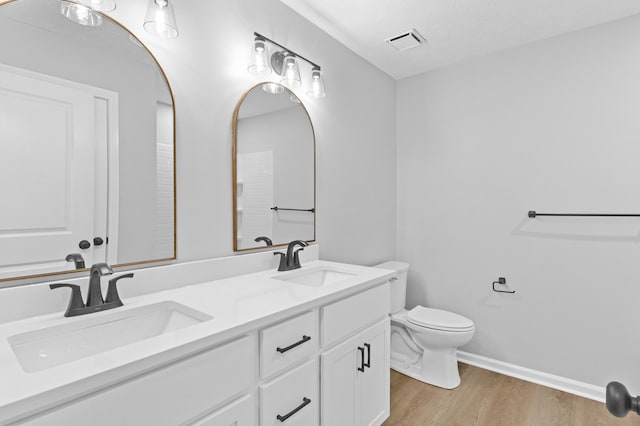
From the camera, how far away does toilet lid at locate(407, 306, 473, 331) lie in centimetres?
219

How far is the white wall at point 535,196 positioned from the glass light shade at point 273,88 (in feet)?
4.71

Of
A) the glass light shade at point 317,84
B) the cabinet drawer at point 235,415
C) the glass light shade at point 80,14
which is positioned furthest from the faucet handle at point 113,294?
the glass light shade at point 317,84

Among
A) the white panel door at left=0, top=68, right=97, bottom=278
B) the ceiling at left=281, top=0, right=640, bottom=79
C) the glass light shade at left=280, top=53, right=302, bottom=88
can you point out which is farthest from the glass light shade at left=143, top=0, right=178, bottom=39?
the ceiling at left=281, top=0, right=640, bottom=79

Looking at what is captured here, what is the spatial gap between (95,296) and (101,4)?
0.97 metres

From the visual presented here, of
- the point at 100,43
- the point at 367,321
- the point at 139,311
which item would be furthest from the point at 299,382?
the point at 100,43

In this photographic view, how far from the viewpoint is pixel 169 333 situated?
853mm

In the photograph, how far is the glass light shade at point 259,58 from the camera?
1658 millimetres

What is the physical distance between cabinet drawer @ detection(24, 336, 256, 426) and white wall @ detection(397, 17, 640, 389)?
212cm

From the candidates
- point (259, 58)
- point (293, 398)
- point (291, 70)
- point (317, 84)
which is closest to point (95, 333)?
point (293, 398)

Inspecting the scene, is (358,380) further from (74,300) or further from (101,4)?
(101,4)

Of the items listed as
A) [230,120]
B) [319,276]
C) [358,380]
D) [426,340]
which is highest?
[230,120]

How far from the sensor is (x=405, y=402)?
6.77ft

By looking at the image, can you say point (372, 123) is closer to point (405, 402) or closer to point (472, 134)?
point (472, 134)

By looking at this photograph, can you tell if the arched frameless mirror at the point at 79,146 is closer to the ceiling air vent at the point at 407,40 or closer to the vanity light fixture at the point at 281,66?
the vanity light fixture at the point at 281,66
